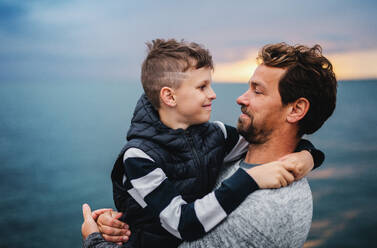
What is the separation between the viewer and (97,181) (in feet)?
292

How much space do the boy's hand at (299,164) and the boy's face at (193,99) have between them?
672mm

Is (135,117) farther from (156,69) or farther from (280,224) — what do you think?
(280,224)

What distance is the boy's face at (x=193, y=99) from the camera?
2258mm

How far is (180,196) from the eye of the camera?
1.96 m

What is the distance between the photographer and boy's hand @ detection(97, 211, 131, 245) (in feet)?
7.41

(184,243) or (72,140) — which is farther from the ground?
(72,140)

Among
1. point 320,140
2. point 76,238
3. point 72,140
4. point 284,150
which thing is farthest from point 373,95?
point 284,150

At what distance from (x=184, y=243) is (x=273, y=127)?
1096 mm

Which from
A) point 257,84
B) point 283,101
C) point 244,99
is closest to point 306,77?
point 283,101

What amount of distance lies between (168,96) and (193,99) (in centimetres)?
20

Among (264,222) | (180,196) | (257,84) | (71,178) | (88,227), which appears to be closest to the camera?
(264,222)

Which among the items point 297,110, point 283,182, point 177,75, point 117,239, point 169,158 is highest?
point 177,75

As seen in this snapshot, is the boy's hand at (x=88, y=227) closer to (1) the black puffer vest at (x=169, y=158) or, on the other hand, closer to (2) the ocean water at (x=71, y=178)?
(1) the black puffer vest at (x=169, y=158)

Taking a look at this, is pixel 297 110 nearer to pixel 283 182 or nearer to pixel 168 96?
pixel 283 182
